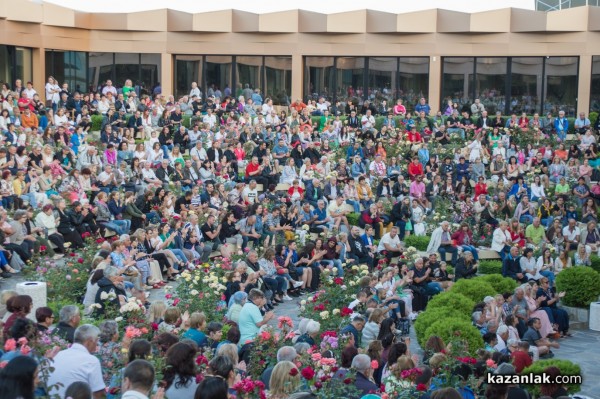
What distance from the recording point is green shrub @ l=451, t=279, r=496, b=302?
16594 mm

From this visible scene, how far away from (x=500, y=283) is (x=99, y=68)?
22.2 metres

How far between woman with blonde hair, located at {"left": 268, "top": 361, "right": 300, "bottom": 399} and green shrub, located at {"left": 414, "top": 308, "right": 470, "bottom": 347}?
5.41 meters

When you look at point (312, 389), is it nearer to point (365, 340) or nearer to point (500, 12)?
point (365, 340)

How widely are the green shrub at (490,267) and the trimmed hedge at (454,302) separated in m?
4.26

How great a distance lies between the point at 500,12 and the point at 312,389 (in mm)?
26160

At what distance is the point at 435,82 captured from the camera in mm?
34938

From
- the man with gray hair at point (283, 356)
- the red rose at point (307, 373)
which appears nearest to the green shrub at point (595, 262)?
the man with gray hair at point (283, 356)

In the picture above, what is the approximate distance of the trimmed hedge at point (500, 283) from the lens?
56.7 feet

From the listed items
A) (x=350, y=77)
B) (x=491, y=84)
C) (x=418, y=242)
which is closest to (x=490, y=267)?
(x=418, y=242)

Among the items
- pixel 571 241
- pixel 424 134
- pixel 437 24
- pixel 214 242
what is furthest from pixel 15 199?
pixel 437 24

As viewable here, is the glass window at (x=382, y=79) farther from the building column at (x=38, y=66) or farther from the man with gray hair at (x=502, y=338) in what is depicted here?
the man with gray hair at (x=502, y=338)

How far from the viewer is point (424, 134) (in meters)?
29.2

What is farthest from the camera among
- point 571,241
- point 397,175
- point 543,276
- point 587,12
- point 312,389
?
point 587,12

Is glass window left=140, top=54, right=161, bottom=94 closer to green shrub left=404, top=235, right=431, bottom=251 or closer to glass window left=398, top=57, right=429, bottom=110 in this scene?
glass window left=398, top=57, right=429, bottom=110
